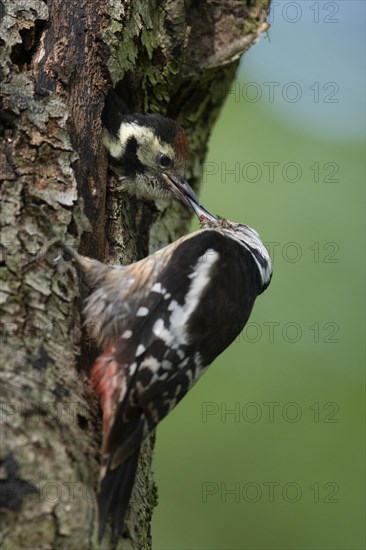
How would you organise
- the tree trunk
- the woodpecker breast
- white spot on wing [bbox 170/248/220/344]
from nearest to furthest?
the tree trunk, the woodpecker breast, white spot on wing [bbox 170/248/220/344]

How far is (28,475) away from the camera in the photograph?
2371mm

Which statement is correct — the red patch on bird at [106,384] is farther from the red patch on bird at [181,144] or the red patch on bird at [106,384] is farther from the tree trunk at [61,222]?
the red patch on bird at [181,144]

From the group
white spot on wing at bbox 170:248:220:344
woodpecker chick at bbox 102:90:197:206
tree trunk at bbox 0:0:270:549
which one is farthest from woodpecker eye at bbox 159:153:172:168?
white spot on wing at bbox 170:248:220:344

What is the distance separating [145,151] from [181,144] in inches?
8.2

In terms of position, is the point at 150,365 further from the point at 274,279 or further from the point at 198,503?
the point at 274,279

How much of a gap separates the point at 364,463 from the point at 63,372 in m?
3.19

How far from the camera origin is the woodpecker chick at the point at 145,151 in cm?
383

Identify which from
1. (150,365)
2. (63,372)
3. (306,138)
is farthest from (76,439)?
(306,138)

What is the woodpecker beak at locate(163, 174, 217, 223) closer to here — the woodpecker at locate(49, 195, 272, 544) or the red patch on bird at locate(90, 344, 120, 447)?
the woodpecker at locate(49, 195, 272, 544)

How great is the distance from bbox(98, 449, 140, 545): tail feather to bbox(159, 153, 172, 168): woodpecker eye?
1.83m

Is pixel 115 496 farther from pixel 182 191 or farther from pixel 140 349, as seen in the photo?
pixel 182 191

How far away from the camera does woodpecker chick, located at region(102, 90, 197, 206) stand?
12.6 feet

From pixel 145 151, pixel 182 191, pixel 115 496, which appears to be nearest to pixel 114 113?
pixel 145 151

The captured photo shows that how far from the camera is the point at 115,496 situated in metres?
2.74
